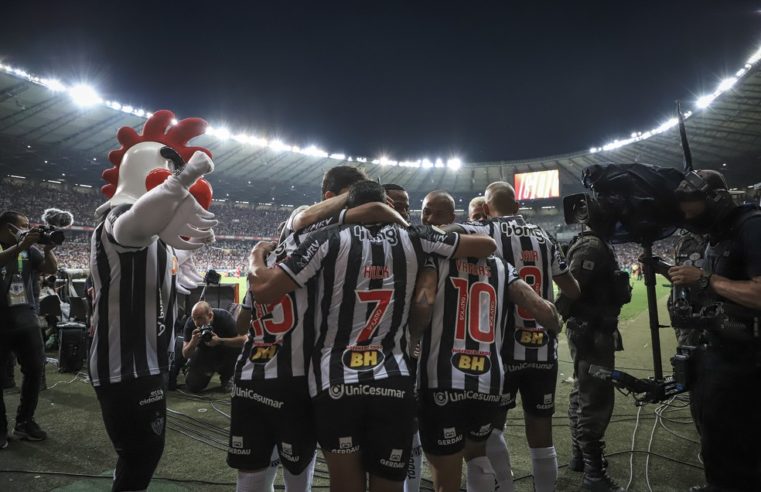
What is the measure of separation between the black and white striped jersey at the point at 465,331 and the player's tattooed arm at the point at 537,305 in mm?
89

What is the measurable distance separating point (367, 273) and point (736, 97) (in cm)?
3345

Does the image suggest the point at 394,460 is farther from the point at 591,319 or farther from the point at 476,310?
the point at 591,319

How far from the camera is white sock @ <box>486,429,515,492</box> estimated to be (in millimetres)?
2670

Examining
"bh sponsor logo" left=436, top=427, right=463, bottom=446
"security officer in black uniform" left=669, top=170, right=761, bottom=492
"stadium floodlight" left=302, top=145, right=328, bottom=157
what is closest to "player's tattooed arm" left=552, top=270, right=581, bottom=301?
"security officer in black uniform" left=669, top=170, right=761, bottom=492

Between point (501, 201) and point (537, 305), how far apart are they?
103 cm

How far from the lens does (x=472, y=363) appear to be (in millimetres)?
2197

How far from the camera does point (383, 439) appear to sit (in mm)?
1739

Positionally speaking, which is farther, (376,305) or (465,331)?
(465,331)

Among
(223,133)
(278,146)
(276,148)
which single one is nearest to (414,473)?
(223,133)

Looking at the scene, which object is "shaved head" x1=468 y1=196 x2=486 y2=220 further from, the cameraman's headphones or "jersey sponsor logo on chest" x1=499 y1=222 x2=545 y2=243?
the cameraman's headphones

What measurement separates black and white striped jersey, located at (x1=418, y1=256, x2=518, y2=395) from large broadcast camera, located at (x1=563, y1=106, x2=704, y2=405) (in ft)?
1.97

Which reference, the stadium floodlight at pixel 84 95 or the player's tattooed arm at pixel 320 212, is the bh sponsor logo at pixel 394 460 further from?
the stadium floodlight at pixel 84 95

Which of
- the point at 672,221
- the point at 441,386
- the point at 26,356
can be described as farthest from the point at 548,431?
the point at 26,356

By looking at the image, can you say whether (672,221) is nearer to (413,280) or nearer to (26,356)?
(413,280)
